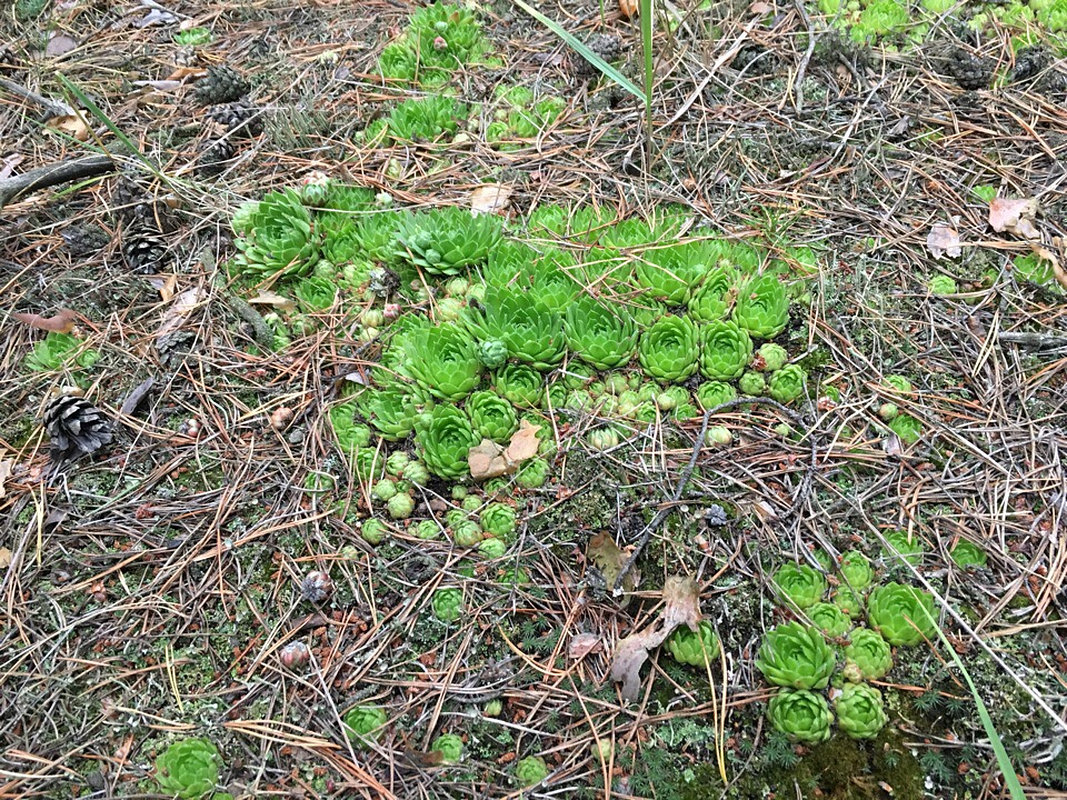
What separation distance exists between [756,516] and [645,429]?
474 millimetres

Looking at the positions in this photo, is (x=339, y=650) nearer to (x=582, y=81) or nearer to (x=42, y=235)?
(x=42, y=235)

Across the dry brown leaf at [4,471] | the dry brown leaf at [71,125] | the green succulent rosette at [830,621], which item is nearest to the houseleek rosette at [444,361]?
the green succulent rosette at [830,621]

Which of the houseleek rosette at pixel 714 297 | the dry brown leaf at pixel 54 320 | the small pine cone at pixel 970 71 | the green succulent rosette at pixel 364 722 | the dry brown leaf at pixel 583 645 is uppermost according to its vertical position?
the small pine cone at pixel 970 71

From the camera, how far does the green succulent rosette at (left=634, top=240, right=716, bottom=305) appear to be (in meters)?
2.72

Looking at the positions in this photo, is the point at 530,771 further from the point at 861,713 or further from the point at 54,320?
the point at 54,320

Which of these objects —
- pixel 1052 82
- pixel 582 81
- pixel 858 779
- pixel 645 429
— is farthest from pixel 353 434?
pixel 1052 82

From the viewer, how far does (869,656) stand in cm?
201

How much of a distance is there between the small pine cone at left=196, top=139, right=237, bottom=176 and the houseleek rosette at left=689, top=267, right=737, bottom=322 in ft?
7.89

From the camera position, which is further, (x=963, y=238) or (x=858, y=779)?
(x=963, y=238)

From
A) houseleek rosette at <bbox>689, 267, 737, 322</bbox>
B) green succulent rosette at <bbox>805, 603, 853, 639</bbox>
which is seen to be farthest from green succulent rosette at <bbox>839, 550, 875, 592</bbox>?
houseleek rosette at <bbox>689, 267, 737, 322</bbox>

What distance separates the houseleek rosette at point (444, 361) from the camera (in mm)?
2570

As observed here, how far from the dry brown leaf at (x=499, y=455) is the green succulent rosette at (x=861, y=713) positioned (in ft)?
3.95

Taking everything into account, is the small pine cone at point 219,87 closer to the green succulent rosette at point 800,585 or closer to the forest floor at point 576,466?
Result: the forest floor at point 576,466

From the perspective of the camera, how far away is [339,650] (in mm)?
2162
